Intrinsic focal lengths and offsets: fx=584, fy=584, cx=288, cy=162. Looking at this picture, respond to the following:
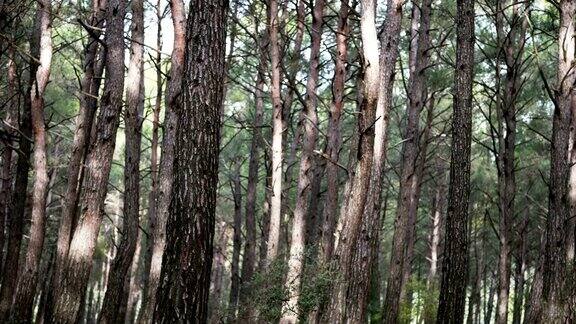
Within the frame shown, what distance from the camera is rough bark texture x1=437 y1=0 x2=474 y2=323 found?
7.88 metres

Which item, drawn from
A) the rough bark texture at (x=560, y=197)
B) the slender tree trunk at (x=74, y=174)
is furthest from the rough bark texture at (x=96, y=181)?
the rough bark texture at (x=560, y=197)

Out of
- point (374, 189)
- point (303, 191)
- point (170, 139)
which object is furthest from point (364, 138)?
point (303, 191)

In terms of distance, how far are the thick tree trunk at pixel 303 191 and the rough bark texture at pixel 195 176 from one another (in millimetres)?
3740

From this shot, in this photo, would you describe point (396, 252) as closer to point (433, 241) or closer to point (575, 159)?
point (575, 159)

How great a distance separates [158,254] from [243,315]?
1719 millimetres

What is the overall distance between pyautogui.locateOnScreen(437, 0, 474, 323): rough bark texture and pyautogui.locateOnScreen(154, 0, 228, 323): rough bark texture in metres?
3.91

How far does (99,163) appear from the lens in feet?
26.3

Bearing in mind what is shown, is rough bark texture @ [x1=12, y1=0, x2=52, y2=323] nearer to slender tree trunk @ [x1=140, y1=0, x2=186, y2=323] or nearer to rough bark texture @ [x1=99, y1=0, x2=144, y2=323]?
rough bark texture @ [x1=99, y1=0, x2=144, y2=323]

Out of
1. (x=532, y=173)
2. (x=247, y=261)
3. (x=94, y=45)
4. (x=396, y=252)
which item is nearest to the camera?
(x=94, y=45)

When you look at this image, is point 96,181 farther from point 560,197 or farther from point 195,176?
point 560,197

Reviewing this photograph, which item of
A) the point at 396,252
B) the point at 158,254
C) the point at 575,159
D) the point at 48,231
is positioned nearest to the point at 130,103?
the point at 158,254

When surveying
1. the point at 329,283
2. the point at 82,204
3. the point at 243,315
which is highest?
the point at 82,204

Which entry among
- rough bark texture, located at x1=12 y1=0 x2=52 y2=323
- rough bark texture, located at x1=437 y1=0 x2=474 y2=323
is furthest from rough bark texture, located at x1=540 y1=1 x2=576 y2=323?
rough bark texture, located at x1=12 y1=0 x2=52 y2=323

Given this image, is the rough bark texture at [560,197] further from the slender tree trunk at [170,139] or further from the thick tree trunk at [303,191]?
the slender tree trunk at [170,139]
